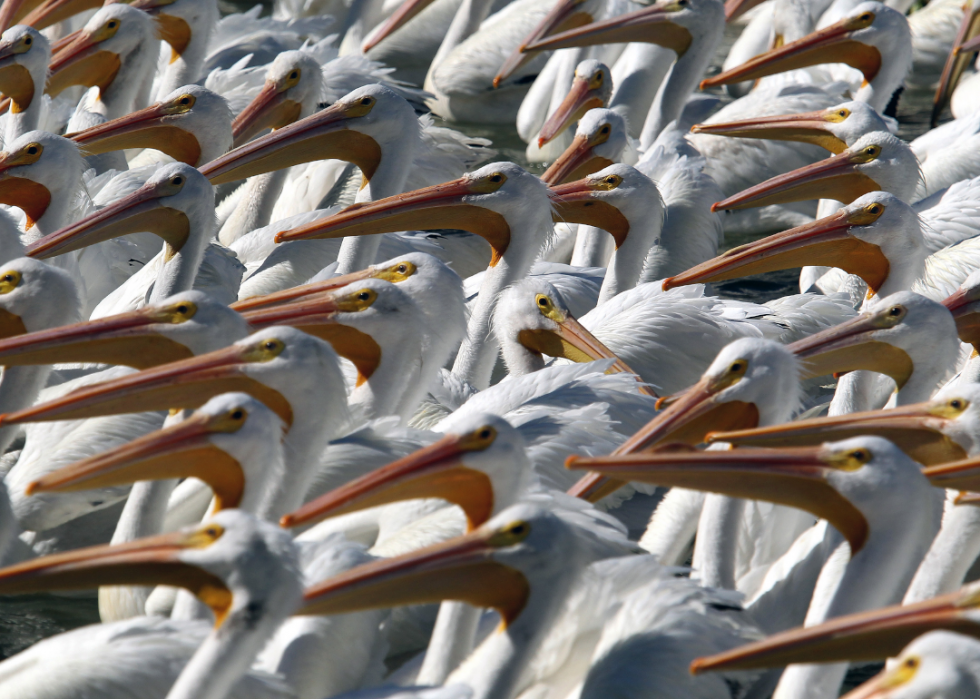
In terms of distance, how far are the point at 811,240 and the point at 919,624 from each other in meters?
1.84

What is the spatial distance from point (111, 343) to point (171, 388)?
1.08ft

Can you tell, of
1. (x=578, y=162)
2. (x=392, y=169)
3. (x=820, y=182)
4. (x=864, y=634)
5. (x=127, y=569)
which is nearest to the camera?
(x=864, y=634)

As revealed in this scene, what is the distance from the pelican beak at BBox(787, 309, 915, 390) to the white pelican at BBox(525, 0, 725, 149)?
265 centimetres

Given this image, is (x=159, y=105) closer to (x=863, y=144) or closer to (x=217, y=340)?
(x=217, y=340)

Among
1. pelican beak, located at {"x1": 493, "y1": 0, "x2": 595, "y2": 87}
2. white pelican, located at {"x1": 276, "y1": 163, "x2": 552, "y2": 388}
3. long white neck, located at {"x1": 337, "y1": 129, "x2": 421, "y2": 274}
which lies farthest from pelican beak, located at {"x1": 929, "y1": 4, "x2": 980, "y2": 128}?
white pelican, located at {"x1": 276, "y1": 163, "x2": 552, "y2": 388}

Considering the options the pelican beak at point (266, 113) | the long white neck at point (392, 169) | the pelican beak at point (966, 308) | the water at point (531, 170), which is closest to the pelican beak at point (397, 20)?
the water at point (531, 170)

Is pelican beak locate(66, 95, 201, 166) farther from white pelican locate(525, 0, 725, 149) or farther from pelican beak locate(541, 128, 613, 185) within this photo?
white pelican locate(525, 0, 725, 149)

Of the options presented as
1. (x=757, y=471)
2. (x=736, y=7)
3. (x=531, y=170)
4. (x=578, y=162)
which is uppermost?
(x=757, y=471)

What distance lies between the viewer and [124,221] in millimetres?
4008

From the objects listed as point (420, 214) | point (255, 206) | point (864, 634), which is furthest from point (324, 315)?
point (255, 206)

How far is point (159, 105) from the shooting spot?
4.80m

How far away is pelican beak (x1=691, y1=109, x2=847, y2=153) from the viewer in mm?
4832

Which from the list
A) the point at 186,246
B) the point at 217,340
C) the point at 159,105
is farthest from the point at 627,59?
the point at 217,340

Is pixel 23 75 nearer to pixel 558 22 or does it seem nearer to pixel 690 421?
pixel 558 22
